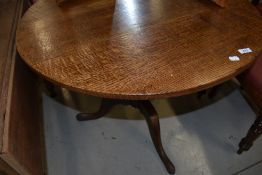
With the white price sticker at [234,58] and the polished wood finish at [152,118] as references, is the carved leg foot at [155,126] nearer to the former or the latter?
the polished wood finish at [152,118]

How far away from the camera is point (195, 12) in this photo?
95 cm

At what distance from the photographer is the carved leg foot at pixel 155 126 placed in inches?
43.7

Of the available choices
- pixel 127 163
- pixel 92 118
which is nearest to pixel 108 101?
pixel 92 118

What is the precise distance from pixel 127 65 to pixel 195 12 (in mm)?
441

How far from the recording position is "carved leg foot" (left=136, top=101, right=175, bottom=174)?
111 cm

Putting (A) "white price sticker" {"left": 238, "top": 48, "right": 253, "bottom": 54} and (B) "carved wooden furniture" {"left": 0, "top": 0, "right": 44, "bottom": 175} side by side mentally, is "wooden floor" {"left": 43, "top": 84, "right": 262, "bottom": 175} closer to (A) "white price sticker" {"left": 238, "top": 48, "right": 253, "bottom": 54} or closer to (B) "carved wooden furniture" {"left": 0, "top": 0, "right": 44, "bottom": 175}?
(B) "carved wooden furniture" {"left": 0, "top": 0, "right": 44, "bottom": 175}

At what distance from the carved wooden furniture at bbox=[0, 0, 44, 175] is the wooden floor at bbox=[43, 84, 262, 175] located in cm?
14

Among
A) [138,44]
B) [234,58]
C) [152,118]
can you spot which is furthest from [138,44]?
[152,118]

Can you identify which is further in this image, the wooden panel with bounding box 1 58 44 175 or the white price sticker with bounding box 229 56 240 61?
Answer: the wooden panel with bounding box 1 58 44 175

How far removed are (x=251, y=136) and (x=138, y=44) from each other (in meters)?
0.78

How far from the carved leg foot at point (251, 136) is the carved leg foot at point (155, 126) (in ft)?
1.32

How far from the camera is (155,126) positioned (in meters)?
1.11

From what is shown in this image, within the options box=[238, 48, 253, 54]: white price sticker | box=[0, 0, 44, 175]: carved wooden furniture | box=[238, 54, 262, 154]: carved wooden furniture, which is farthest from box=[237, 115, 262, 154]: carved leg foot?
box=[0, 0, 44, 175]: carved wooden furniture

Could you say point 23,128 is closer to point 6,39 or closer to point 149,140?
point 6,39
